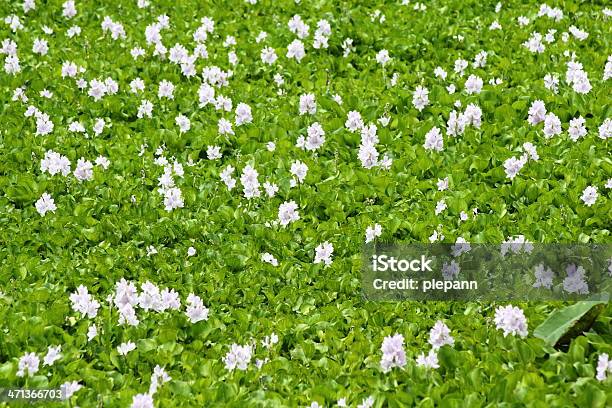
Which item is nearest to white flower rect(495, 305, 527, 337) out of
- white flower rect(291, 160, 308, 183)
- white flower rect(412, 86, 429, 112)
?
white flower rect(291, 160, 308, 183)

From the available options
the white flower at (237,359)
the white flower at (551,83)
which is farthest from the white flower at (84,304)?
the white flower at (551,83)

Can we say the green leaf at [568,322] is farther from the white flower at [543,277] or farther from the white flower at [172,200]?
the white flower at [172,200]

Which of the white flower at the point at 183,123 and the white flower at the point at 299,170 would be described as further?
the white flower at the point at 183,123

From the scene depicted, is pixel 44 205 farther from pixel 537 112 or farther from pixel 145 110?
pixel 537 112

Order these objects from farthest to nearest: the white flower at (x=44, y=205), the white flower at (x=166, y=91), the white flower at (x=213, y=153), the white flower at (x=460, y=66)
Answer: the white flower at (x=460, y=66) → the white flower at (x=166, y=91) → the white flower at (x=213, y=153) → the white flower at (x=44, y=205)

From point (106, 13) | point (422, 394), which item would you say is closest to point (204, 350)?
point (422, 394)

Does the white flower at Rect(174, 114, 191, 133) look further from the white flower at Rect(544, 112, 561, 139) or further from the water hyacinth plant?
the white flower at Rect(544, 112, 561, 139)

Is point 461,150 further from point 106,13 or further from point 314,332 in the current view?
point 106,13
